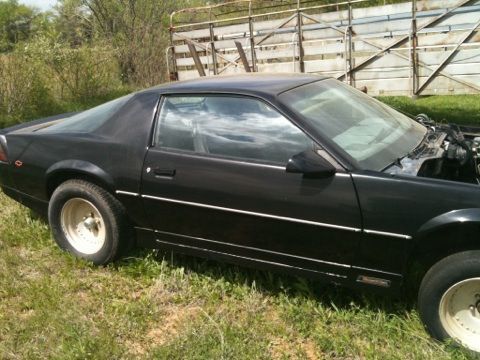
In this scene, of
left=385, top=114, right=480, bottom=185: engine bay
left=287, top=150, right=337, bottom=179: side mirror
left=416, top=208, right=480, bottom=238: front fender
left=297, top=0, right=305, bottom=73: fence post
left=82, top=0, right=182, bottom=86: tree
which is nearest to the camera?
left=416, top=208, right=480, bottom=238: front fender

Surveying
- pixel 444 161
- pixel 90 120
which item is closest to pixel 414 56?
pixel 444 161

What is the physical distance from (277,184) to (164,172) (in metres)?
0.82

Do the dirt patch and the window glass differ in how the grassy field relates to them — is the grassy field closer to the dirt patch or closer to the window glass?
the dirt patch

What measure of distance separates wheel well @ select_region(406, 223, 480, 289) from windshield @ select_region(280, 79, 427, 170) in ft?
1.60

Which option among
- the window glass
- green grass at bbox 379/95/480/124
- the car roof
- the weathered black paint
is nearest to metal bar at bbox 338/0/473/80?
green grass at bbox 379/95/480/124

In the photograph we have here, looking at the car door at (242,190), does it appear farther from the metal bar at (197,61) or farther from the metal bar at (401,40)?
the metal bar at (197,61)

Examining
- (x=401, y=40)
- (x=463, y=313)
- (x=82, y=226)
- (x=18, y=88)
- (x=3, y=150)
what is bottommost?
(x=463, y=313)

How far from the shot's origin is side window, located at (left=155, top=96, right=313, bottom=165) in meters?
2.95

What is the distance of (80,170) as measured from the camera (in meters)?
3.60

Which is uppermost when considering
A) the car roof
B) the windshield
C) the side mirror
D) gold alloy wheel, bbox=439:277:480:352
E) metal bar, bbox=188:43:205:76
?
metal bar, bbox=188:43:205:76

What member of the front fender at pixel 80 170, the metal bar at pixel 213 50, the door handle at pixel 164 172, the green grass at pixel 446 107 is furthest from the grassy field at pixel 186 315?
the metal bar at pixel 213 50

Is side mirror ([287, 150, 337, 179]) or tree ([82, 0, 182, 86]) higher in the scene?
tree ([82, 0, 182, 86])

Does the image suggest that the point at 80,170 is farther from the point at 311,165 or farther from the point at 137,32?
the point at 137,32

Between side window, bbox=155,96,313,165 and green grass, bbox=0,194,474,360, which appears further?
side window, bbox=155,96,313,165
